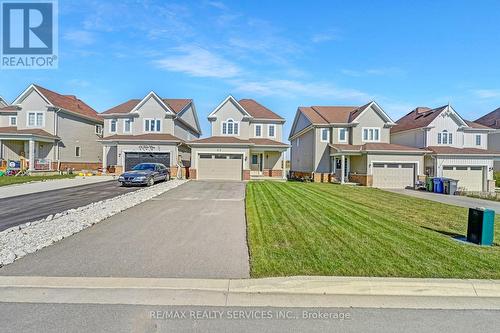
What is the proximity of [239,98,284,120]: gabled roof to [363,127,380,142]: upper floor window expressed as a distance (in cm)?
888

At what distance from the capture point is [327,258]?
5.63 m

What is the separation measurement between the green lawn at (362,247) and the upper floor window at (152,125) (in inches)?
890

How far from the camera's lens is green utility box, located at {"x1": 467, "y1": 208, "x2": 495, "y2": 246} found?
6.87 meters

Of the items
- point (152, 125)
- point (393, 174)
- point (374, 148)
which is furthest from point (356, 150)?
point (152, 125)

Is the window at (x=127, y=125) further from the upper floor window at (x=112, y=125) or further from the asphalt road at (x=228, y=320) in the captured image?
the asphalt road at (x=228, y=320)

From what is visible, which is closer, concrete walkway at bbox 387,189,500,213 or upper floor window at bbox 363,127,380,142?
concrete walkway at bbox 387,189,500,213

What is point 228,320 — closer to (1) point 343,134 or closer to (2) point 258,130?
(1) point 343,134

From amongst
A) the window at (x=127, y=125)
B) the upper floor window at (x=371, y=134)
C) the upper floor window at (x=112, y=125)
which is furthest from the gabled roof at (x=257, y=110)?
the upper floor window at (x=112, y=125)

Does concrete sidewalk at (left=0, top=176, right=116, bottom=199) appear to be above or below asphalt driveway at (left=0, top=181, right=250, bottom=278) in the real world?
above

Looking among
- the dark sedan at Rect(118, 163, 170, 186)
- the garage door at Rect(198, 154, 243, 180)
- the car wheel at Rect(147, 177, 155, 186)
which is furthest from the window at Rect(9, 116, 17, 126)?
the car wheel at Rect(147, 177, 155, 186)

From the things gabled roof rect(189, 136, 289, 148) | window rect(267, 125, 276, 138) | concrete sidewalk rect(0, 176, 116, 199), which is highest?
window rect(267, 125, 276, 138)

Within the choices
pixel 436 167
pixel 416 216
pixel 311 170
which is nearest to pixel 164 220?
pixel 416 216

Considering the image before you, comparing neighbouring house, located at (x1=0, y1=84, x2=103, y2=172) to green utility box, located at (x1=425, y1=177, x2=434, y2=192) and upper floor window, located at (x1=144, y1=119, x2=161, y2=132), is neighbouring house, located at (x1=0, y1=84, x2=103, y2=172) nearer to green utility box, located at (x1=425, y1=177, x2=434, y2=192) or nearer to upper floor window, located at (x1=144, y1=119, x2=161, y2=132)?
upper floor window, located at (x1=144, y1=119, x2=161, y2=132)

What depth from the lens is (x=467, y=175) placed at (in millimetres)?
27531
